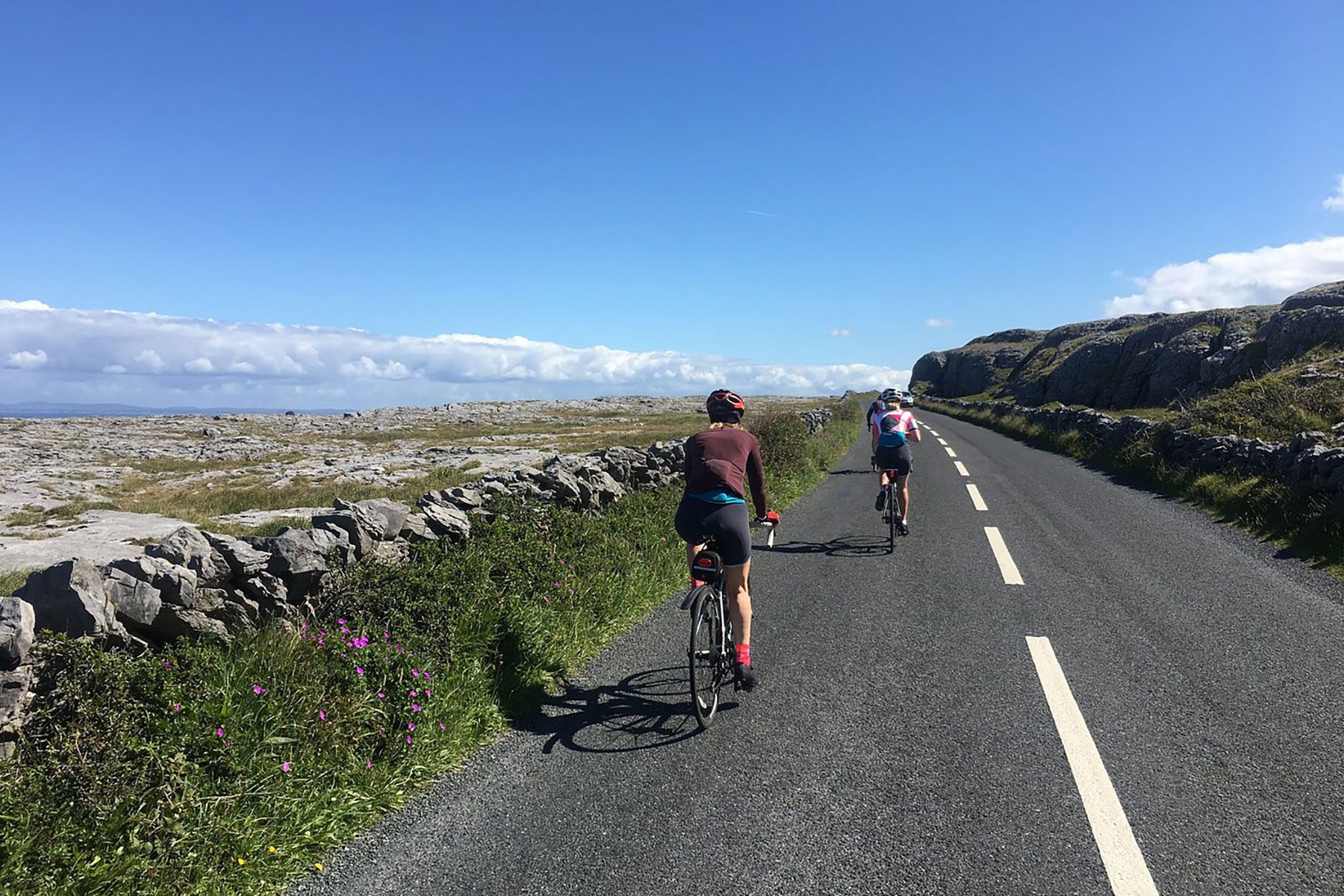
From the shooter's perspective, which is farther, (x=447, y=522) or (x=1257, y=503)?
(x=1257, y=503)

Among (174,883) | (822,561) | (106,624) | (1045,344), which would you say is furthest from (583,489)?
(1045,344)

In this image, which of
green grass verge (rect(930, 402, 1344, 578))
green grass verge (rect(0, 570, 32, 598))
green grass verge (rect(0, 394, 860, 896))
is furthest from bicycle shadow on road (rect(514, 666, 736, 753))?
green grass verge (rect(930, 402, 1344, 578))

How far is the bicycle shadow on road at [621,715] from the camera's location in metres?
4.84

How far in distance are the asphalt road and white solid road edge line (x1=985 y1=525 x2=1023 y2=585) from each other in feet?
1.04

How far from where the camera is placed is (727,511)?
5.33 m

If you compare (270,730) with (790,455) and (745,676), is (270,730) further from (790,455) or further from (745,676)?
(790,455)

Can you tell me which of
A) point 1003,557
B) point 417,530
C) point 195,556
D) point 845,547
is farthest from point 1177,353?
point 195,556

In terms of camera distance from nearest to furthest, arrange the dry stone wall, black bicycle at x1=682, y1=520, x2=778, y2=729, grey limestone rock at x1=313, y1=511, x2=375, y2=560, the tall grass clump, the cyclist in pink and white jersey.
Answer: black bicycle at x1=682, y1=520, x2=778, y2=729, grey limestone rock at x1=313, y1=511, x2=375, y2=560, the dry stone wall, the cyclist in pink and white jersey, the tall grass clump

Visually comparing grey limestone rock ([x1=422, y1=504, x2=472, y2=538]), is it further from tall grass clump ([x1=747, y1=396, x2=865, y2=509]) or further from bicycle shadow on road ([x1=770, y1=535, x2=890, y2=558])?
tall grass clump ([x1=747, y1=396, x2=865, y2=509])

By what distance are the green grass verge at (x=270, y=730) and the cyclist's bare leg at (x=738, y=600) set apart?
1.73 m

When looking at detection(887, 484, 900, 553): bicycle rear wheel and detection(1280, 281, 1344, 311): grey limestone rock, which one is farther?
detection(1280, 281, 1344, 311): grey limestone rock

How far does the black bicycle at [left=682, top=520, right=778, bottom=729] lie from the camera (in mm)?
4961

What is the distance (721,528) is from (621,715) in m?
1.67

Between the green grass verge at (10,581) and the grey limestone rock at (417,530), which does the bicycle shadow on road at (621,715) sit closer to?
the grey limestone rock at (417,530)
